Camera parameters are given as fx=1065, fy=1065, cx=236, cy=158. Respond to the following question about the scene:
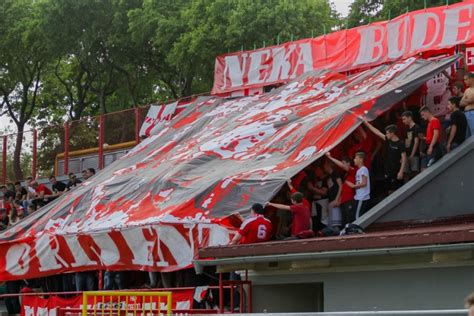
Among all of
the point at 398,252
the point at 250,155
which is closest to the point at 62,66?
the point at 250,155

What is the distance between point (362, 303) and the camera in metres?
15.2

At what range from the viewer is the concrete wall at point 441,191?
17.7 meters

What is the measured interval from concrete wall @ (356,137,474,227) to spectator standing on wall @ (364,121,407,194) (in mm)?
761

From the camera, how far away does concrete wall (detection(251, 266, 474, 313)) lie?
45.8 ft

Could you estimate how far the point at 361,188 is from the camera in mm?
18453

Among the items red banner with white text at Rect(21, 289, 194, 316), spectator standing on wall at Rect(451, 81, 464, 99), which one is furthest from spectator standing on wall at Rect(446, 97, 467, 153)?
red banner with white text at Rect(21, 289, 194, 316)

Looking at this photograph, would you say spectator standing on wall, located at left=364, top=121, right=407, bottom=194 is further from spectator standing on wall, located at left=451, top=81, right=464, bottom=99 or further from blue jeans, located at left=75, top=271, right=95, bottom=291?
blue jeans, located at left=75, top=271, right=95, bottom=291

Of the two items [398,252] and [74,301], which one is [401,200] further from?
[74,301]

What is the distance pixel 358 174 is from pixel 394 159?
929 mm

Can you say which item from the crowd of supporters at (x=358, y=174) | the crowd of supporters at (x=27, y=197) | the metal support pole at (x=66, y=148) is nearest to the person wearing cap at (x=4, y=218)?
the crowd of supporters at (x=27, y=197)

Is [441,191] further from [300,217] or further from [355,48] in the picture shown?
[355,48]

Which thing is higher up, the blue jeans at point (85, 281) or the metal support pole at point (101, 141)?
the metal support pole at point (101, 141)

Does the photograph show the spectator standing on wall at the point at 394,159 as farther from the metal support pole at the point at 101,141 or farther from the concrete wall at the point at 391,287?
the metal support pole at the point at 101,141

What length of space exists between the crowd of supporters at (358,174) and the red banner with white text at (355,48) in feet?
9.75
